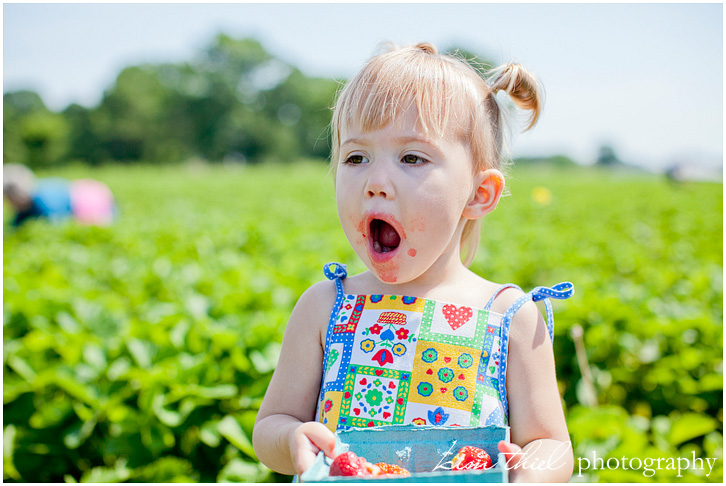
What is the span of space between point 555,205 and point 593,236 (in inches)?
219

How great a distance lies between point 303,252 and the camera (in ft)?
18.3

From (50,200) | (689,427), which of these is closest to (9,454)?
(689,427)

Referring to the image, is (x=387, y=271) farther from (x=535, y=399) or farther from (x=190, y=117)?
(x=190, y=117)

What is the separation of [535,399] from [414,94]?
2.29ft

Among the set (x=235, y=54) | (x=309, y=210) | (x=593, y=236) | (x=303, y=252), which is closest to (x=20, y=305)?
(x=303, y=252)

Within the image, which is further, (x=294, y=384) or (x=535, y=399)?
(x=294, y=384)

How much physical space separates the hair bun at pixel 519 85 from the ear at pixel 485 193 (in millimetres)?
214

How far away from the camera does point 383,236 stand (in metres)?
1.34

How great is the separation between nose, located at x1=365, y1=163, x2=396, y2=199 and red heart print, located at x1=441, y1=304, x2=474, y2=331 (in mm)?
297

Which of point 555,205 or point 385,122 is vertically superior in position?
point 555,205

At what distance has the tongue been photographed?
1328 mm

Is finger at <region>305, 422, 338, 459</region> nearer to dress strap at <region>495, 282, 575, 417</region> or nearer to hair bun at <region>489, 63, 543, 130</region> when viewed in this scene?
dress strap at <region>495, 282, 575, 417</region>

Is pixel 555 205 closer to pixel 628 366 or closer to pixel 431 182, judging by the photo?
pixel 628 366

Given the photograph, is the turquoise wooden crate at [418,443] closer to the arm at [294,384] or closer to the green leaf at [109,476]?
the arm at [294,384]
